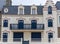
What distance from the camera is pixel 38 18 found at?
1668 inches

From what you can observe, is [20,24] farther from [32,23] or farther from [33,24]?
[33,24]

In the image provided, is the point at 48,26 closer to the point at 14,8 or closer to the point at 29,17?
the point at 29,17

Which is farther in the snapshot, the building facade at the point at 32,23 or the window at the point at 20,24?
the window at the point at 20,24

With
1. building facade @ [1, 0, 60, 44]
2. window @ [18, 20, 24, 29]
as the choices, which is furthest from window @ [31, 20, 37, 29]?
window @ [18, 20, 24, 29]

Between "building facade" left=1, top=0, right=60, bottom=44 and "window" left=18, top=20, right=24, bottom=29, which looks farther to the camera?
"window" left=18, top=20, right=24, bottom=29

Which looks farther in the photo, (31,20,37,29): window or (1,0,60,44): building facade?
(31,20,37,29): window

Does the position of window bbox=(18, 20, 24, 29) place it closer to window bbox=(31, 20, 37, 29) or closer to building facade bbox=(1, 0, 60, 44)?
building facade bbox=(1, 0, 60, 44)

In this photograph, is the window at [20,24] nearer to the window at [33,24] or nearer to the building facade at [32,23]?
the building facade at [32,23]

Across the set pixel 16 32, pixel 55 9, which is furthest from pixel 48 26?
pixel 16 32

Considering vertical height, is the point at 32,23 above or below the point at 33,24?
above

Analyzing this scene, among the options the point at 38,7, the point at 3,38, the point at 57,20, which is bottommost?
the point at 3,38

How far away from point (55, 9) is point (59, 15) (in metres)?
1.43

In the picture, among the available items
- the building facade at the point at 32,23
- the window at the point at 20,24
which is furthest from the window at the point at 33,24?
the window at the point at 20,24

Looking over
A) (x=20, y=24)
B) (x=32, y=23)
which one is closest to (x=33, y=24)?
(x=32, y=23)
